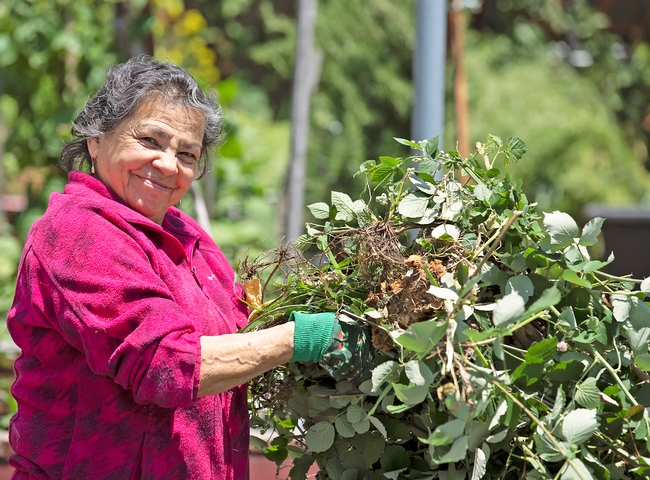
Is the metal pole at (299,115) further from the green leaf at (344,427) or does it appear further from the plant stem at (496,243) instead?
the plant stem at (496,243)

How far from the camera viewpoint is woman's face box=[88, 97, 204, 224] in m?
1.53

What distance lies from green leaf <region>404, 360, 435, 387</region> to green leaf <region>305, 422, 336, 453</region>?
1.03 feet

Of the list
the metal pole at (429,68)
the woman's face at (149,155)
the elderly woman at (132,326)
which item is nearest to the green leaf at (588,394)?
the elderly woman at (132,326)

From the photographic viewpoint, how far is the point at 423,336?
1.19 metres

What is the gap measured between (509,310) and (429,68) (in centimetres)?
202

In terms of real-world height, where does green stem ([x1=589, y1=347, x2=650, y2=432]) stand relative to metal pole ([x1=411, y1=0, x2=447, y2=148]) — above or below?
below

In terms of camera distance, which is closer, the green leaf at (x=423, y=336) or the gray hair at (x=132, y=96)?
the green leaf at (x=423, y=336)

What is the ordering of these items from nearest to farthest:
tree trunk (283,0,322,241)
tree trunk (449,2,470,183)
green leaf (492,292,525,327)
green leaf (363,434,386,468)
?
green leaf (492,292,525,327) < green leaf (363,434,386,468) < tree trunk (283,0,322,241) < tree trunk (449,2,470,183)

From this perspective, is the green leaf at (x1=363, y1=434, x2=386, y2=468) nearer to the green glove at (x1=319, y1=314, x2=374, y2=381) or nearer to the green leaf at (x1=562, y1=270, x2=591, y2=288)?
the green glove at (x1=319, y1=314, x2=374, y2=381)

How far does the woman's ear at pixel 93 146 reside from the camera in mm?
1599

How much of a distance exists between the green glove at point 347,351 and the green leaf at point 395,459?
16cm

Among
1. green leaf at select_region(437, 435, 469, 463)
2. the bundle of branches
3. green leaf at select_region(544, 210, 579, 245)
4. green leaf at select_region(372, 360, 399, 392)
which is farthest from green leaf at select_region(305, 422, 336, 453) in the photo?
green leaf at select_region(544, 210, 579, 245)

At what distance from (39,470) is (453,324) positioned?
0.84 m

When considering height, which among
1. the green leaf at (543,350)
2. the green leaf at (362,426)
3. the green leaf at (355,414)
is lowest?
the green leaf at (362,426)
